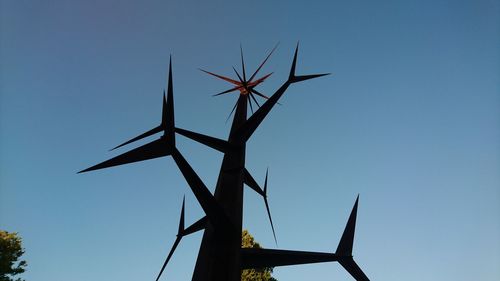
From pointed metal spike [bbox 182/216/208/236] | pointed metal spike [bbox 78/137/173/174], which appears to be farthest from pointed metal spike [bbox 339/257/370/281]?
pointed metal spike [bbox 78/137/173/174]

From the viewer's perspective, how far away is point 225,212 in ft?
13.4

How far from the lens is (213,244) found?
14.6 ft

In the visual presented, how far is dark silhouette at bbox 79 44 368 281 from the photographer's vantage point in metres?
3.65

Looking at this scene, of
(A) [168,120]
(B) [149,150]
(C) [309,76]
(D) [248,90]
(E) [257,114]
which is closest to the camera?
(A) [168,120]

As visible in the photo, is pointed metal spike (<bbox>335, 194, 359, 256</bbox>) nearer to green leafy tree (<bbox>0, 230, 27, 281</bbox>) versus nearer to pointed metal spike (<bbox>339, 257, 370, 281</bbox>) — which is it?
pointed metal spike (<bbox>339, 257, 370, 281</bbox>)

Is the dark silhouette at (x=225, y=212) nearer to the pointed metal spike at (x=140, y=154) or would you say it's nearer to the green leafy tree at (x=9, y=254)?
the pointed metal spike at (x=140, y=154)

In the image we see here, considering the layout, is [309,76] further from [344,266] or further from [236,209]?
[344,266]

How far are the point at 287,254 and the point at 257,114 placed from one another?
9.34 ft

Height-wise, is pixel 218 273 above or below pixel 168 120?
below

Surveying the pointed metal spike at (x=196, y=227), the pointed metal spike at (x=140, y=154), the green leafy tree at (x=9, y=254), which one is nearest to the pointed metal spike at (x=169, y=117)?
the pointed metal spike at (x=140, y=154)

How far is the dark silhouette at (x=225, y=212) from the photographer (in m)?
3.65

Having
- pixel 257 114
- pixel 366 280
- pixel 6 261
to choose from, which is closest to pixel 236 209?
pixel 257 114

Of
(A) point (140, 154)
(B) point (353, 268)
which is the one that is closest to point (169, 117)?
(A) point (140, 154)

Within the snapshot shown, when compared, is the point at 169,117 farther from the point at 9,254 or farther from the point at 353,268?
the point at 9,254
